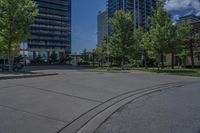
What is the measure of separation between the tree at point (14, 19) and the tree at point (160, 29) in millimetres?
15350

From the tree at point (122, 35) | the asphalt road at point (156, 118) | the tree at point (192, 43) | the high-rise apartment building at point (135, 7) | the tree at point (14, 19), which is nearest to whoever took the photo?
Result: the asphalt road at point (156, 118)

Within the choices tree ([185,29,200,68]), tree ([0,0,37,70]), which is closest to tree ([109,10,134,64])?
tree ([185,29,200,68])

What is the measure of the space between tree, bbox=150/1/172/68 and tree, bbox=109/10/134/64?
3.72 metres

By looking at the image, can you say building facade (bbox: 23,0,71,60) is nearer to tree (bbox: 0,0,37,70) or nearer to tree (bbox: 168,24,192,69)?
tree (bbox: 168,24,192,69)

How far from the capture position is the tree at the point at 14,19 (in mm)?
26594

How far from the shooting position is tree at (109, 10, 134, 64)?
40.1m

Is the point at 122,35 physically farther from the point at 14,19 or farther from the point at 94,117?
the point at 94,117

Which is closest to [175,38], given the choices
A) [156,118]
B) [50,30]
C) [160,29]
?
[160,29]

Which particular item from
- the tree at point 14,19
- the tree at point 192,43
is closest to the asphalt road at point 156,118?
the tree at point 14,19

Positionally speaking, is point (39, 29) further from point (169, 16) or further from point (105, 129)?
point (105, 129)

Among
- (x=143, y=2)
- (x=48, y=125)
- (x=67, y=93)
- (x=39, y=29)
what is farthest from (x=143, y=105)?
(x=39, y=29)

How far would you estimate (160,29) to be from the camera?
3484 cm

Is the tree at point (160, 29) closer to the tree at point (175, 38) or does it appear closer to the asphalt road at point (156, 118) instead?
the tree at point (175, 38)

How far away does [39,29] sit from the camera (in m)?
122
